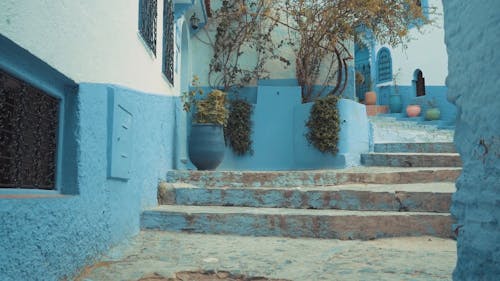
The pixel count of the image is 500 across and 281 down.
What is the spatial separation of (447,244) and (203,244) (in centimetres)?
192

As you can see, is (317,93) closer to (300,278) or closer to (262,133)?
(262,133)

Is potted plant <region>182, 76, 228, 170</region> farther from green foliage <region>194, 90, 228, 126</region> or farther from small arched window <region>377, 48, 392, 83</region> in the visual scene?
small arched window <region>377, 48, 392, 83</region>

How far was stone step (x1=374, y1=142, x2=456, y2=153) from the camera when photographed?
6.41 metres

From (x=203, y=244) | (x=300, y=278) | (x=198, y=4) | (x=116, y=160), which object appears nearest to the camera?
(x=300, y=278)

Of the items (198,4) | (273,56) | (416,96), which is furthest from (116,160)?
(416,96)

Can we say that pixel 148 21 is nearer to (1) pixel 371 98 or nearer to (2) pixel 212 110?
(2) pixel 212 110

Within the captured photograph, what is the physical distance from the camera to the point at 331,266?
2.63 m

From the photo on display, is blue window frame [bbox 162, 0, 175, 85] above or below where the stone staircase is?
above

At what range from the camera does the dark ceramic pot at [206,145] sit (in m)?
5.50

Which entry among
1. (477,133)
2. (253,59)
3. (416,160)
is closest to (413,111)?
(416,160)

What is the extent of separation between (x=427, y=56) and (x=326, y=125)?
6330mm

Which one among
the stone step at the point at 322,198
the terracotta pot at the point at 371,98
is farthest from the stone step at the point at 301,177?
the terracotta pot at the point at 371,98

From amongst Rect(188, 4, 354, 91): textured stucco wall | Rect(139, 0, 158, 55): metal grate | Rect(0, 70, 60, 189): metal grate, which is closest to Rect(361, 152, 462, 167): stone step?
Rect(188, 4, 354, 91): textured stucco wall

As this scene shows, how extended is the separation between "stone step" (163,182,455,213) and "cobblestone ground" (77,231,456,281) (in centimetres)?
48
